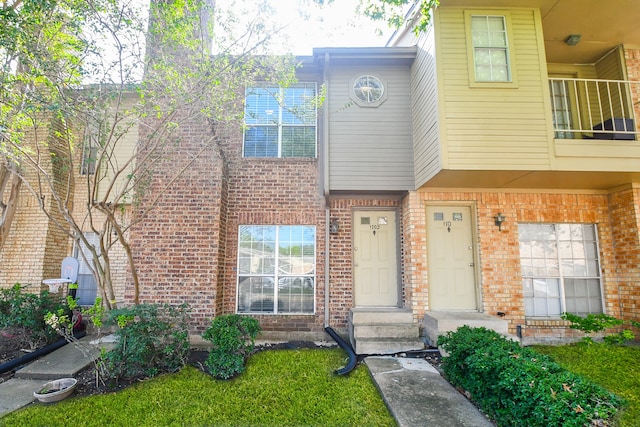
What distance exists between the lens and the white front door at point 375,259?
6.19 metres

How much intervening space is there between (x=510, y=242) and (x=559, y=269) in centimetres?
117

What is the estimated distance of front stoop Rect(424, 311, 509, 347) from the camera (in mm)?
4953

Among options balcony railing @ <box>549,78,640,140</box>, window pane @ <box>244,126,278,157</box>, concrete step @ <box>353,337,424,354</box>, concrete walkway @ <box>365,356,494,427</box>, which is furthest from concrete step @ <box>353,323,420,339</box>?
balcony railing @ <box>549,78,640,140</box>

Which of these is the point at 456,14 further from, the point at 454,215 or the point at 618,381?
the point at 618,381

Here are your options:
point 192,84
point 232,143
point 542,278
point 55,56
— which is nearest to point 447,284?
point 542,278

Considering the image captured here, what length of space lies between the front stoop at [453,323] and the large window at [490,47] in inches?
156

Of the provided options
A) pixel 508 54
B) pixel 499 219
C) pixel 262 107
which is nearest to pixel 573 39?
pixel 508 54

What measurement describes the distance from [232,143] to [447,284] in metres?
5.14

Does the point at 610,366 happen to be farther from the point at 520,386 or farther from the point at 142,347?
the point at 142,347

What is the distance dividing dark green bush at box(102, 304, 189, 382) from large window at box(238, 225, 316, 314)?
1701mm

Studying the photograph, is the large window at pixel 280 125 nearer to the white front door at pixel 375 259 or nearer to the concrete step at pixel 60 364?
the white front door at pixel 375 259

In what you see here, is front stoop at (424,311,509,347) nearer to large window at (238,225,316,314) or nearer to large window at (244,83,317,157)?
large window at (238,225,316,314)

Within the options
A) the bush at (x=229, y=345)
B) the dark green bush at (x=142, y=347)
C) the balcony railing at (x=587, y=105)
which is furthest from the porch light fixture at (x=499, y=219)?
the dark green bush at (x=142, y=347)

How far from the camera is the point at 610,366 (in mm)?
4578
